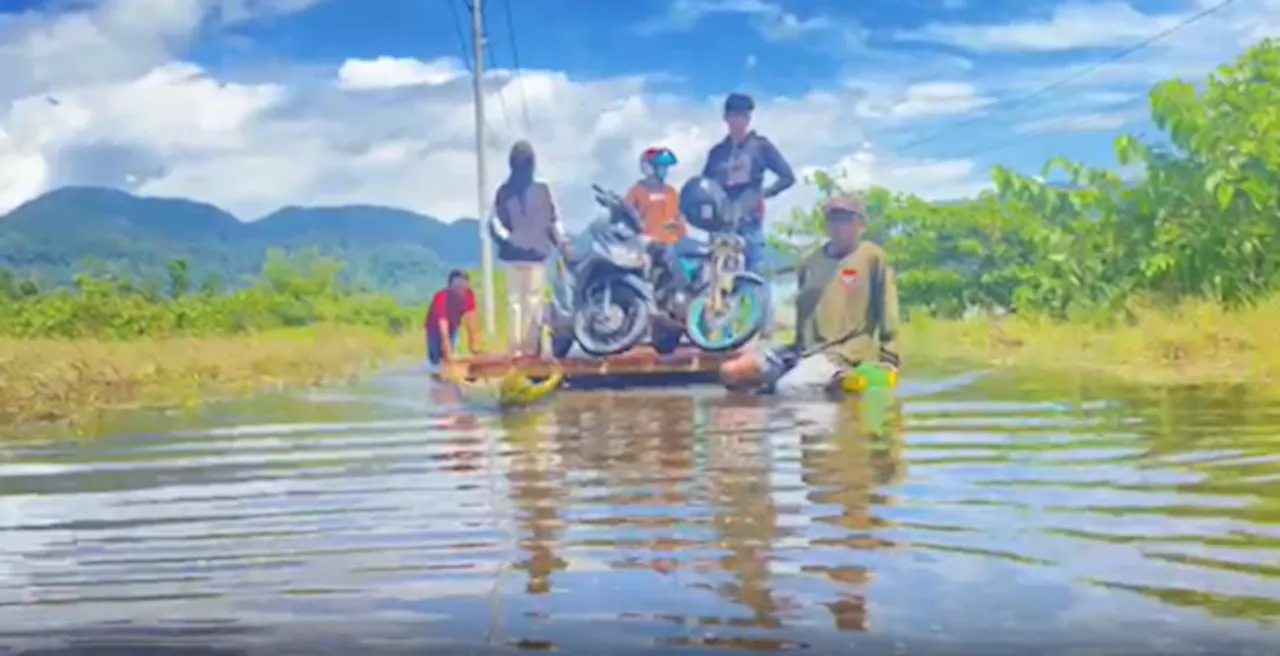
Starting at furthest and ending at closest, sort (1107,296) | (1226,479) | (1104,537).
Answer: (1107,296) < (1226,479) < (1104,537)

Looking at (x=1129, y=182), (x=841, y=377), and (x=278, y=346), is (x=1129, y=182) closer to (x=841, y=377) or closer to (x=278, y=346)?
(x=841, y=377)

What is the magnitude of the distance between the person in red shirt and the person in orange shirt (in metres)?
1.25

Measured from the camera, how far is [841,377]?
764 centimetres

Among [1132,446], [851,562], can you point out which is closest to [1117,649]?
[851,562]

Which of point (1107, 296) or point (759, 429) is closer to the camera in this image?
point (759, 429)

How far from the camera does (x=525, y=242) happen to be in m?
8.83

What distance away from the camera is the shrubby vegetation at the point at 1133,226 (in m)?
9.64

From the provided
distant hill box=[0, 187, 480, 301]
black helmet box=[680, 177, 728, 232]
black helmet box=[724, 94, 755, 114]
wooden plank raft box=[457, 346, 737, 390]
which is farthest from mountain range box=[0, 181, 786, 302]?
black helmet box=[724, 94, 755, 114]

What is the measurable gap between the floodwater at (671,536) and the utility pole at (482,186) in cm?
120

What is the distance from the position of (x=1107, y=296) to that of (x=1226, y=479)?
247 inches

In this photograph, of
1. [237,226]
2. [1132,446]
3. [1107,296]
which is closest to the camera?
[1132,446]

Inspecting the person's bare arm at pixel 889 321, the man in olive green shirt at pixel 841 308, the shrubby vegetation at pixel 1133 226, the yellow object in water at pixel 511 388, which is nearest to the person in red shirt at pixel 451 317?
the yellow object in water at pixel 511 388

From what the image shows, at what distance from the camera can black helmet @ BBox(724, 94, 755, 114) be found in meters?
6.79

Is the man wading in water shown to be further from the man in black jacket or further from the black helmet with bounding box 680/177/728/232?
the man in black jacket
